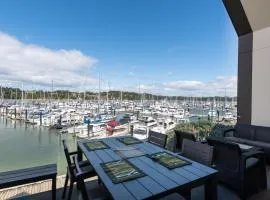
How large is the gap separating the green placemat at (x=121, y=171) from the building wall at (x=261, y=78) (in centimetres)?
430

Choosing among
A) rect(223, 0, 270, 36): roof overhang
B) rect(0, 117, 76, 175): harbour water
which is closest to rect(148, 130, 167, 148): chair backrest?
rect(223, 0, 270, 36): roof overhang

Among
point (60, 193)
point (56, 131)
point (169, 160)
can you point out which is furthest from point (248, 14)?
point (56, 131)

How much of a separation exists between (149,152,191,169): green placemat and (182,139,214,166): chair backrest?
32 cm

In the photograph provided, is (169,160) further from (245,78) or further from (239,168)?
(245,78)

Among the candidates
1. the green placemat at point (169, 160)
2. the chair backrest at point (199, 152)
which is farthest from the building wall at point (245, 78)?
the green placemat at point (169, 160)

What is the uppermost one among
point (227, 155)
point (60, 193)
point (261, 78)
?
point (261, 78)

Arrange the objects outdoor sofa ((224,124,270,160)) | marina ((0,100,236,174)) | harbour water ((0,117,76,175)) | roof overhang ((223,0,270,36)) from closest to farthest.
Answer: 1. outdoor sofa ((224,124,270,160))
2. roof overhang ((223,0,270,36))
3. harbour water ((0,117,76,175))
4. marina ((0,100,236,174))

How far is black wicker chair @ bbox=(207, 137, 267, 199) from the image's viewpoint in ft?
7.72

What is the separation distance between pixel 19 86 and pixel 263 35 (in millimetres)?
29628

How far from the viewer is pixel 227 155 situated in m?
2.52

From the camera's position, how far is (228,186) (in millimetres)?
2545

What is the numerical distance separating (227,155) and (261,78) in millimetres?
3160

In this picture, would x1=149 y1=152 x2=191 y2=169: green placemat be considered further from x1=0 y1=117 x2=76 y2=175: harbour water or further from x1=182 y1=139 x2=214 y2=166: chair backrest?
x1=0 y1=117 x2=76 y2=175: harbour water

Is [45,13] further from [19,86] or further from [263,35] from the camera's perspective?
[19,86]
